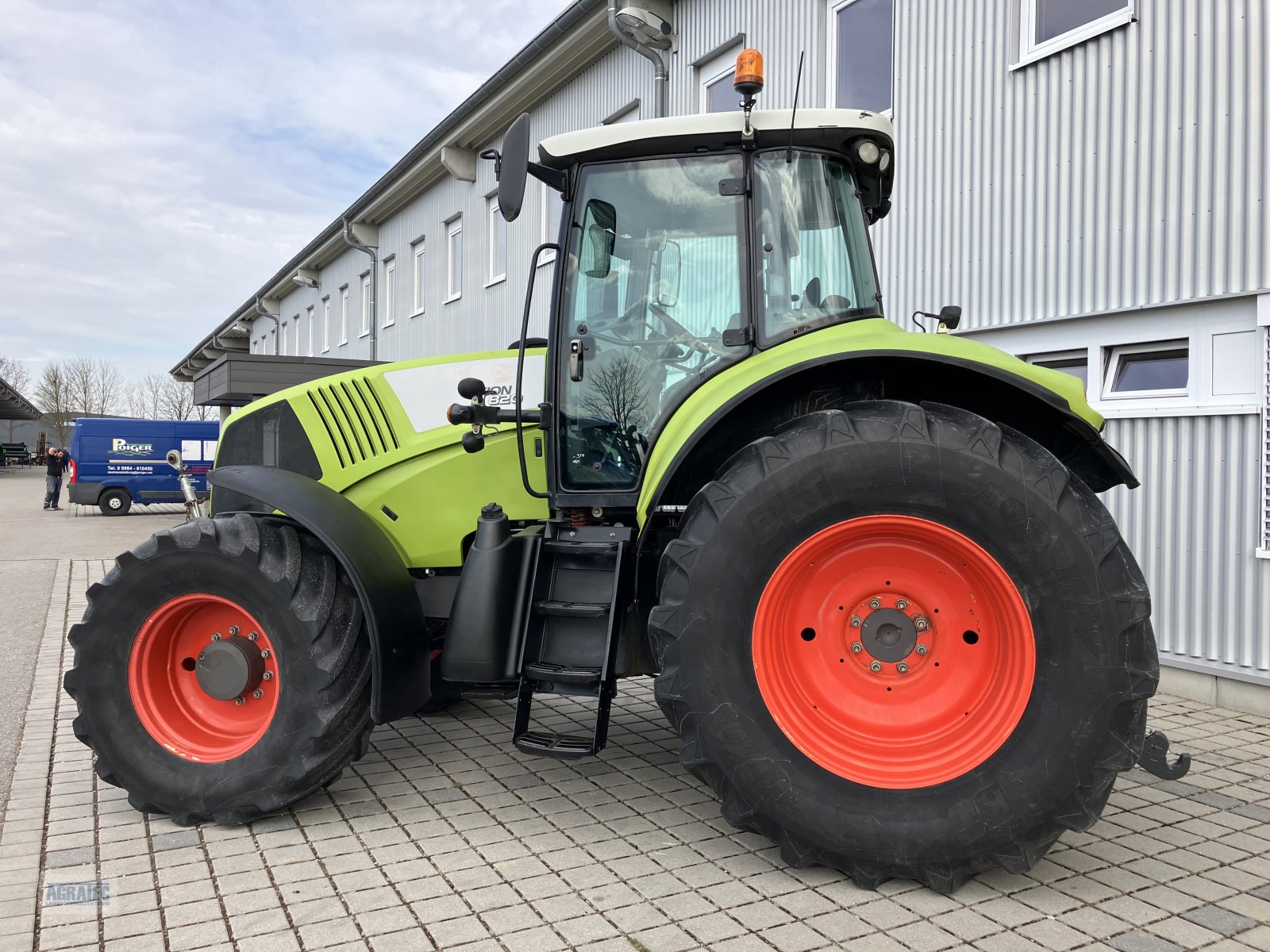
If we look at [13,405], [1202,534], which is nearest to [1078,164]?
[1202,534]

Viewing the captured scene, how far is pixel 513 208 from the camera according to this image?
3.28m

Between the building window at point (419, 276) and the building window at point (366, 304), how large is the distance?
271 cm

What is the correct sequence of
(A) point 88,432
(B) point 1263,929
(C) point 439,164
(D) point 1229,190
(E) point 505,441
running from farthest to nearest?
(A) point 88,432, (C) point 439,164, (D) point 1229,190, (E) point 505,441, (B) point 1263,929

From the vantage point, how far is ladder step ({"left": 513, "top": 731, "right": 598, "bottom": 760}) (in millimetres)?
3268

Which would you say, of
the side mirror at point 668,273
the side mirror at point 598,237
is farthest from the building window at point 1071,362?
the side mirror at point 598,237

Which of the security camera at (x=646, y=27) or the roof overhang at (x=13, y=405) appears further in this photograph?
the roof overhang at (x=13, y=405)

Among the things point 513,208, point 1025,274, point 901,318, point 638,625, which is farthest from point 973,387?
point 901,318

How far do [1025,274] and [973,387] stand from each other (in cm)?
354

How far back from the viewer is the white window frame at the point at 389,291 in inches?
765

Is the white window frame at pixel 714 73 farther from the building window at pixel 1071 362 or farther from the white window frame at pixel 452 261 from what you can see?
the white window frame at pixel 452 261

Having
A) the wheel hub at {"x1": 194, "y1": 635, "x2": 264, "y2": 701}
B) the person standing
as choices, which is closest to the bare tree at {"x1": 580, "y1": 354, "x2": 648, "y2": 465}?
the wheel hub at {"x1": 194, "y1": 635, "x2": 264, "y2": 701}

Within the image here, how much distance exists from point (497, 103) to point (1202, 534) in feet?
35.2

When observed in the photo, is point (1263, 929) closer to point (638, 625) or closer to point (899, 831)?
point (899, 831)

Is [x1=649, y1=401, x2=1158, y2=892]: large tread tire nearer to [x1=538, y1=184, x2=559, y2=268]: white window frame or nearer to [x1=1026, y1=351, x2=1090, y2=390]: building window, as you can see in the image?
[x1=1026, y1=351, x2=1090, y2=390]: building window
